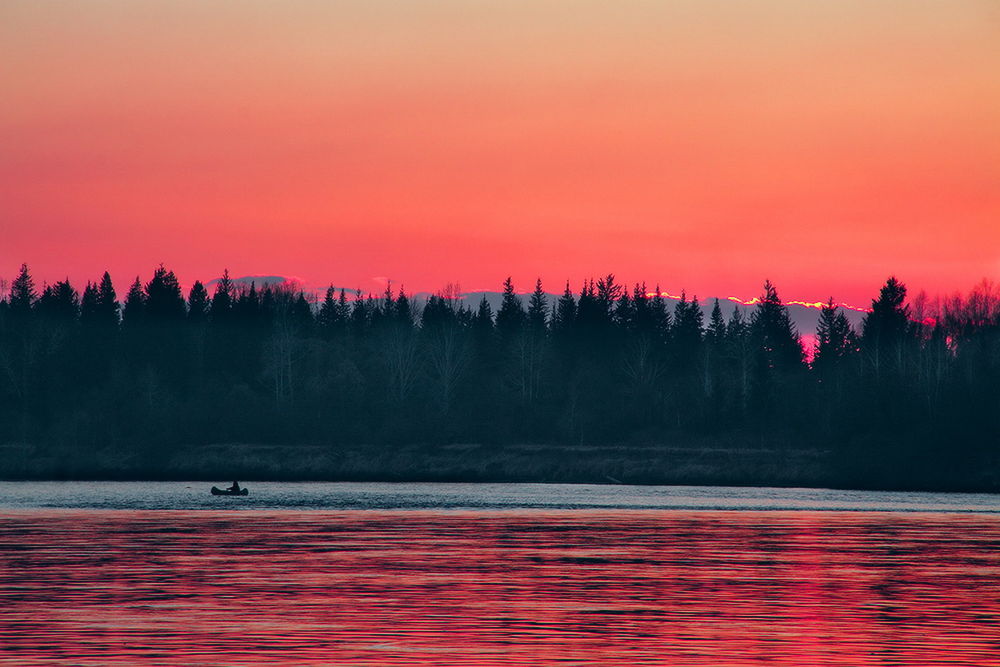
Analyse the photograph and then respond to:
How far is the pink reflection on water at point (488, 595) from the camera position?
1038 inches

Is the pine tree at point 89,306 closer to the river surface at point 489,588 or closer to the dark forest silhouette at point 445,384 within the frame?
the dark forest silhouette at point 445,384

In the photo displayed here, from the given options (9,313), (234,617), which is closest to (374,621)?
(234,617)

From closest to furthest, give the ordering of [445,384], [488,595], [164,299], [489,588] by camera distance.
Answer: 1. [488,595]
2. [489,588]
3. [445,384]
4. [164,299]

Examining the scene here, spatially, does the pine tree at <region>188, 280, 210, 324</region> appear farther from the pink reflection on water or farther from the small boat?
the pink reflection on water

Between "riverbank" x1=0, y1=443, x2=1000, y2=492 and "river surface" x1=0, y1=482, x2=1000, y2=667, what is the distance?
4811 cm

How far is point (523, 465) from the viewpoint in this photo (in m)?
134

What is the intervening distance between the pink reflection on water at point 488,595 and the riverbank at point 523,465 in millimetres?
60702

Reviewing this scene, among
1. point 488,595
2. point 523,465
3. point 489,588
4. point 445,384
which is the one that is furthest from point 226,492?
point 445,384

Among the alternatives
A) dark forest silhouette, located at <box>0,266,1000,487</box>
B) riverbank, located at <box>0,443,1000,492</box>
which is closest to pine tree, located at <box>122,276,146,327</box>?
dark forest silhouette, located at <box>0,266,1000,487</box>

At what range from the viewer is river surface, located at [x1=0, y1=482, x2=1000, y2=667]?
26484mm

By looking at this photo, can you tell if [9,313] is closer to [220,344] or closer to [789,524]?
[220,344]

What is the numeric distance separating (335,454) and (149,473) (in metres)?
19.8

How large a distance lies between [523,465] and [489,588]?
98.6m

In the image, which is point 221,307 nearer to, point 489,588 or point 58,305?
point 58,305
